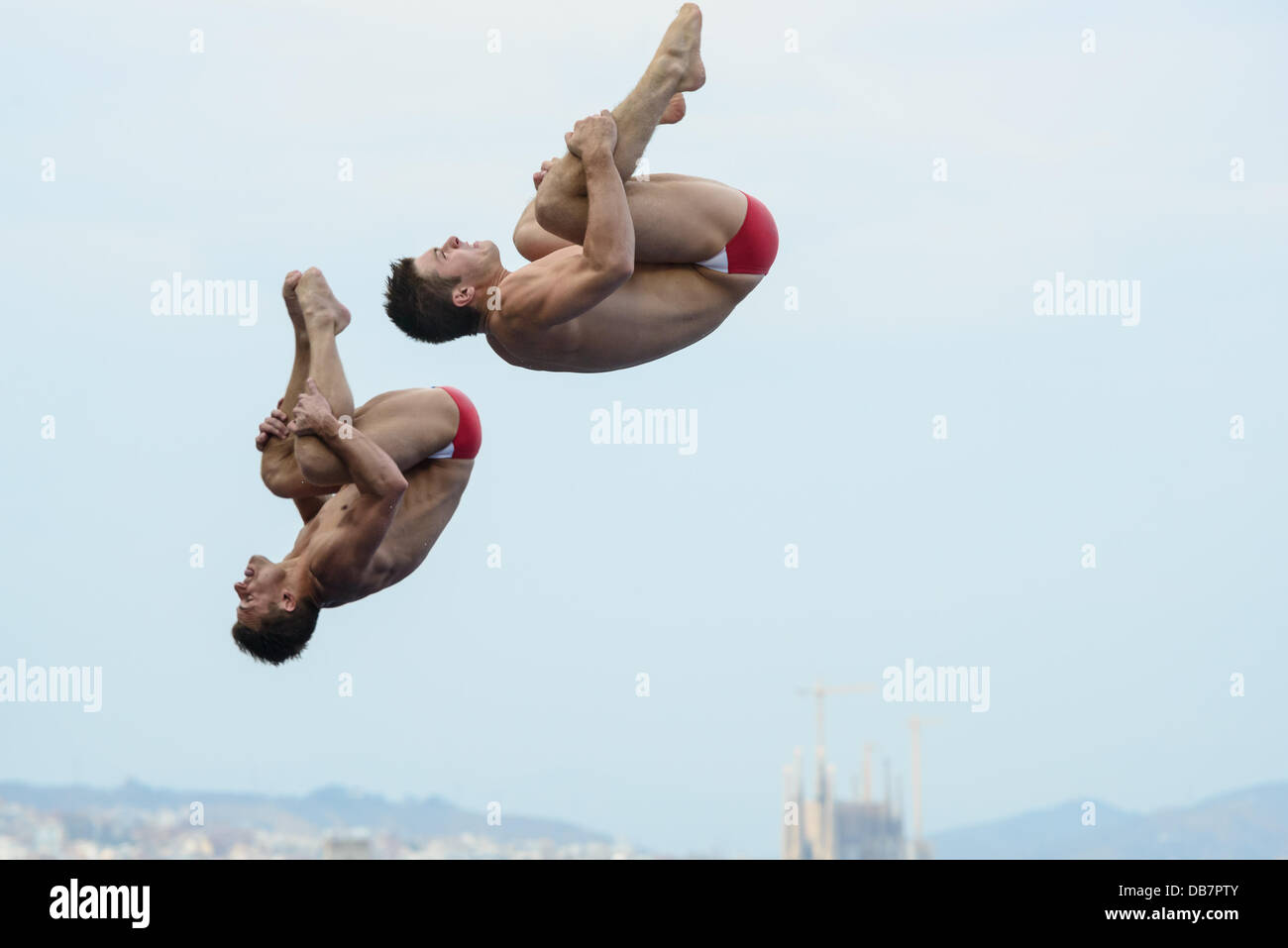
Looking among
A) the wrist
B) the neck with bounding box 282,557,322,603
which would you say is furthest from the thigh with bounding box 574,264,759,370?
the neck with bounding box 282,557,322,603

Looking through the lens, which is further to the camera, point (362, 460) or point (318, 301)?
point (318, 301)

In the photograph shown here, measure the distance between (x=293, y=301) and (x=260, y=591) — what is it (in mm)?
1224

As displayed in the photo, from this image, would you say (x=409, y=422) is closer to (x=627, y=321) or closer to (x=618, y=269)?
(x=627, y=321)

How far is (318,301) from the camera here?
7953 millimetres

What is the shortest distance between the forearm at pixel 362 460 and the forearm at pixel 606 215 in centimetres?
117

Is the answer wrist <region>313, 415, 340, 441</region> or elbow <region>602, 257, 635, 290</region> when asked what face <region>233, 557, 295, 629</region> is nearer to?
wrist <region>313, 415, 340, 441</region>

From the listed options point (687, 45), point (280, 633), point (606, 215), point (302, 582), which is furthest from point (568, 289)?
point (280, 633)

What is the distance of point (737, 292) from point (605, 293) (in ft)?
2.47

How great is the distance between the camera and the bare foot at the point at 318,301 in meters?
7.91

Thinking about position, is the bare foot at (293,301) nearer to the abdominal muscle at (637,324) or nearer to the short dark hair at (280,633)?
the abdominal muscle at (637,324)

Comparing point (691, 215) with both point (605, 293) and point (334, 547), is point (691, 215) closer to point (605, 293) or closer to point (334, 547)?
point (605, 293)

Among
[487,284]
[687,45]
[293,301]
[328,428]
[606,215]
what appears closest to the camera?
[606,215]

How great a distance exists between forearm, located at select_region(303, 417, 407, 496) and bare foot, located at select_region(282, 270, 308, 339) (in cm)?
65
